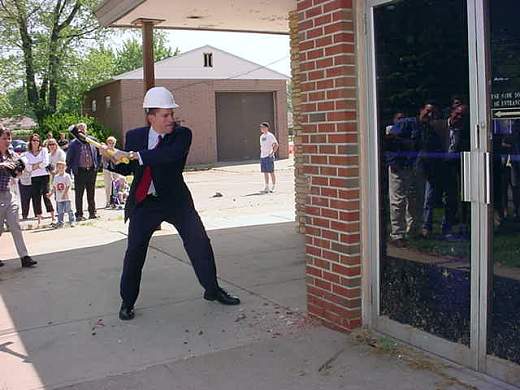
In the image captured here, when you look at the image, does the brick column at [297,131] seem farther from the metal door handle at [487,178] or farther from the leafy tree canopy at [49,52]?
the leafy tree canopy at [49,52]

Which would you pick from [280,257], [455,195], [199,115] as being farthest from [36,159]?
[199,115]

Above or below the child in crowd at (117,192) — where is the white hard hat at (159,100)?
above

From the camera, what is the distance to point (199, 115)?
3098cm

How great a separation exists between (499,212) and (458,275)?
1.70ft

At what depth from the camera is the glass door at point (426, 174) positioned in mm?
3852

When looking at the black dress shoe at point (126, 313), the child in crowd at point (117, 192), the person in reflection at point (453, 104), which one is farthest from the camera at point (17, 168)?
the child in crowd at point (117, 192)

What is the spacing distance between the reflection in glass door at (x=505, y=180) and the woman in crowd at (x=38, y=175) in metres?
10.3

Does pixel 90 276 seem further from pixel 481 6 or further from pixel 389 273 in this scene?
pixel 481 6

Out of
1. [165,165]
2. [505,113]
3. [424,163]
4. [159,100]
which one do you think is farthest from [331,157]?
[159,100]

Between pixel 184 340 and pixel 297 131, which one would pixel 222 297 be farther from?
pixel 297 131

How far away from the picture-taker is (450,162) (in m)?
4.00

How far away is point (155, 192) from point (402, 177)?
2.22 metres

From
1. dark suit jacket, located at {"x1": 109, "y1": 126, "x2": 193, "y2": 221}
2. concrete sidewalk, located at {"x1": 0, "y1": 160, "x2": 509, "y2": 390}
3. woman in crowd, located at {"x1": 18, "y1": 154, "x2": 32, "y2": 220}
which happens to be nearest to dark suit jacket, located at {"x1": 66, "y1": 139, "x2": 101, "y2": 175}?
woman in crowd, located at {"x1": 18, "y1": 154, "x2": 32, "y2": 220}

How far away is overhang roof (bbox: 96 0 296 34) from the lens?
27.5 feet
